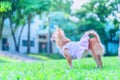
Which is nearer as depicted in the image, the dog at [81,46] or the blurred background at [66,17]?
the dog at [81,46]

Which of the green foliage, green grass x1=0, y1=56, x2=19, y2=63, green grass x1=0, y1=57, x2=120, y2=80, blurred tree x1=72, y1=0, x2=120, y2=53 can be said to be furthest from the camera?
blurred tree x1=72, y1=0, x2=120, y2=53

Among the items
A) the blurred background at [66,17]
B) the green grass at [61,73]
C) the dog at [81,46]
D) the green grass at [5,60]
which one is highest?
the blurred background at [66,17]

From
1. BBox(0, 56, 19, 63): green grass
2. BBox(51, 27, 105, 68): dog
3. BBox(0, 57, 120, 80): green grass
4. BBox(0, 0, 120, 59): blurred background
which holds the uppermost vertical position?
BBox(0, 0, 120, 59): blurred background

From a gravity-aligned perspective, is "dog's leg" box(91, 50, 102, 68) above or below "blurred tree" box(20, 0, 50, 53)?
below

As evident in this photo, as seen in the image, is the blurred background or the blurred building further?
the blurred building

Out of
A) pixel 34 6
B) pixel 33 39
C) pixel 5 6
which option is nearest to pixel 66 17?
pixel 34 6

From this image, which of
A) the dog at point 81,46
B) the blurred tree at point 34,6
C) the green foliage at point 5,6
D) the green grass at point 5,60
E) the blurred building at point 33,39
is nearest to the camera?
the dog at point 81,46

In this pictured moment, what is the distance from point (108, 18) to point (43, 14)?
19.3ft

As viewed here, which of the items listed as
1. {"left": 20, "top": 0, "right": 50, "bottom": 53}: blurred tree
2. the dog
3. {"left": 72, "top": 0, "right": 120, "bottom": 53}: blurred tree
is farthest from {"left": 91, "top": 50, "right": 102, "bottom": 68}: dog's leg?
{"left": 72, "top": 0, "right": 120, "bottom": 53}: blurred tree

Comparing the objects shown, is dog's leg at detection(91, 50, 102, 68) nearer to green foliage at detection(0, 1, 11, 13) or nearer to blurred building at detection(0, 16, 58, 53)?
green foliage at detection(0, 1, 11, 13)

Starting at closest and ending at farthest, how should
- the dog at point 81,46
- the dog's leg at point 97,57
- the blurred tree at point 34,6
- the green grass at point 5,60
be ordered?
1. the dog at point 81,46
2. the dog's leg at point 97,57
3. the green grass at point 5,60
4. the blurred tree at point 34,6

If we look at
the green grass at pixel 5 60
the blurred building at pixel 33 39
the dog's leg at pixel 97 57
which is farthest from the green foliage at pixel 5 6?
the dog's leg at pixel 97 57

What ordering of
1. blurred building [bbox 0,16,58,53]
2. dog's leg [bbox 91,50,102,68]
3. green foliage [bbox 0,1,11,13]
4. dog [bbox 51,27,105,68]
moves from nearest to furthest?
dog [bbox 51,27,105,68] → dog's leg [bbox 91,50,102,68] → green foliage [bbox 0,1,11,13] → blurred building [bbox 0,16,58,53]

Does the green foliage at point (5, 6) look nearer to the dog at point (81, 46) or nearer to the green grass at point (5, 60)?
the green grass at point (5, 60)
